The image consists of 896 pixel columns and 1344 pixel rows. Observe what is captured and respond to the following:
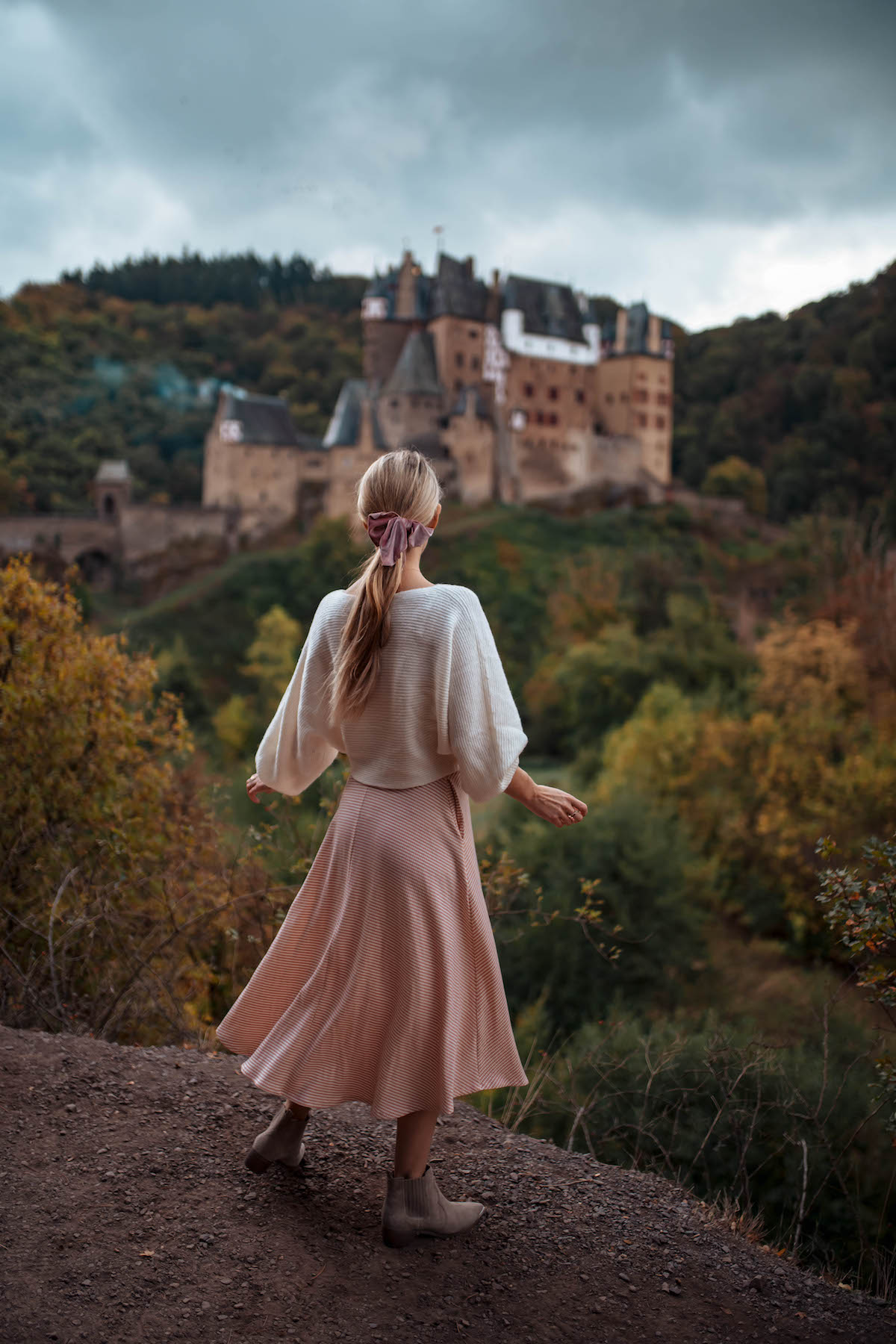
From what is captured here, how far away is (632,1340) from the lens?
7.57ft

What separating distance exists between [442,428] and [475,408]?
1.36 meters

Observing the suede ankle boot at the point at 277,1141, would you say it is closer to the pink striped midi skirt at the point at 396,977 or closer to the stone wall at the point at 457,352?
the pink striped midi skirt at the point at 396,977

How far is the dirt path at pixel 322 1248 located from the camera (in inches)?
89.0

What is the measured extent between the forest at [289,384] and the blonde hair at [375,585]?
3567cm

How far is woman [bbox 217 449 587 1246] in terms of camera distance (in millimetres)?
2469

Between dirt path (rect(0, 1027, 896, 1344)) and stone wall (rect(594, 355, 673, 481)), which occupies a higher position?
stone wall (rect(594, 355, 673, 481))

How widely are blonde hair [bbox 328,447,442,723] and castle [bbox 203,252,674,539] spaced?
1233 inches

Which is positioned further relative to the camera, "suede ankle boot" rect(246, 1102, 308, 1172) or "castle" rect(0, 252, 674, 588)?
"castle" rect(0, 252, 674, 588)

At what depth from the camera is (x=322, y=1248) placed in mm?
2484

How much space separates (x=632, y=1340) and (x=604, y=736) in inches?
924

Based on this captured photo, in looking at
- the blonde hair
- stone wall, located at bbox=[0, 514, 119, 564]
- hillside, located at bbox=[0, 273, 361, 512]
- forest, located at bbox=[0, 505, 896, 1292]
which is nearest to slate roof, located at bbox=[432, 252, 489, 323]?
forest, located at bbox=[0, 505, 896, 1292]

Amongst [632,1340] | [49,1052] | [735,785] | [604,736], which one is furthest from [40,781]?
[604,736]

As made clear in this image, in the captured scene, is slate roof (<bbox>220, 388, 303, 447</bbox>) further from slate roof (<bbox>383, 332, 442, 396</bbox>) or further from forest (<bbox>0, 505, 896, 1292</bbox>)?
forest (<bbox>0, 505, 896, 1292</bbox>)

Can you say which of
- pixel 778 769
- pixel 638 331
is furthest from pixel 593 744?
pixel 638 331
